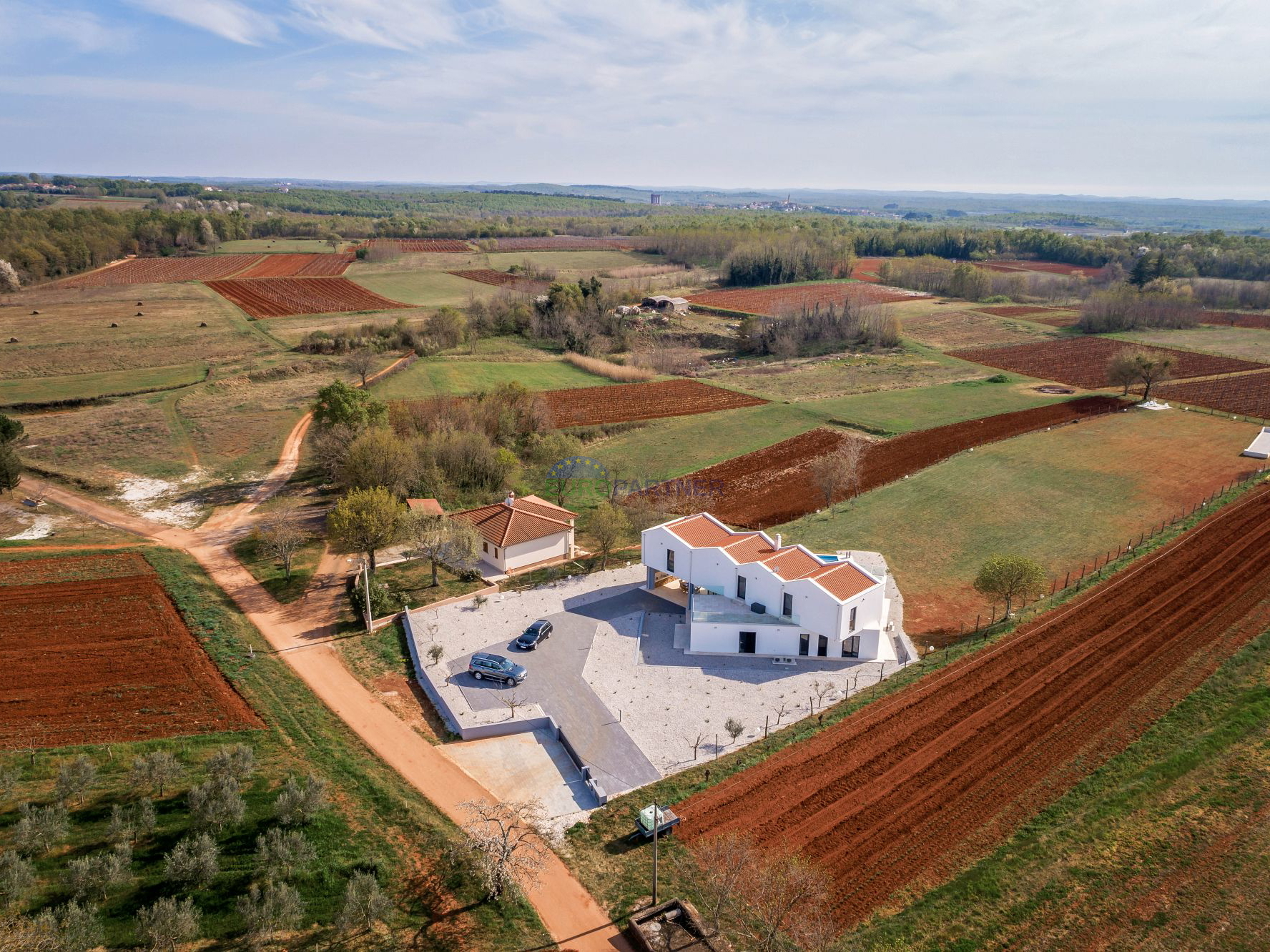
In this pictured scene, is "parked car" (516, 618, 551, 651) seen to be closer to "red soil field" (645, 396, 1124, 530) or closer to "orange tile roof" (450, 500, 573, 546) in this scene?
"orange tile roof" (450, 500, 573, 546)

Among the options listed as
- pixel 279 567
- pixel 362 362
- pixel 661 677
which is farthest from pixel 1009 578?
pixel 362 362

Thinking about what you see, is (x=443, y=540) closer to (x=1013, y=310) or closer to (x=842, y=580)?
(x=842, y=580)

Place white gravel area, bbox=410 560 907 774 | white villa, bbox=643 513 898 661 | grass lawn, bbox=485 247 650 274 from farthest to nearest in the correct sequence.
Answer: grass lawn, bbox=485 247 650 274 → white villa, bbox=643 513 898 661 → white gravel area, bbox=410 560 907 774

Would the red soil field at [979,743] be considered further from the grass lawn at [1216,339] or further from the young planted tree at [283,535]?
the grass lawn at [1216,339]

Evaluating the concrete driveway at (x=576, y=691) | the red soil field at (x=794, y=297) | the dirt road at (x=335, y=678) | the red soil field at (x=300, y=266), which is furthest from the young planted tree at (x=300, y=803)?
the red soil field at (x=300, y=266)

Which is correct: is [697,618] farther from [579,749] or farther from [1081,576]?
[1081,576]

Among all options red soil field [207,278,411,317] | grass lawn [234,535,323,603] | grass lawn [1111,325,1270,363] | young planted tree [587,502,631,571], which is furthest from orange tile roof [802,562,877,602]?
red soil field [207,278,411,317]
